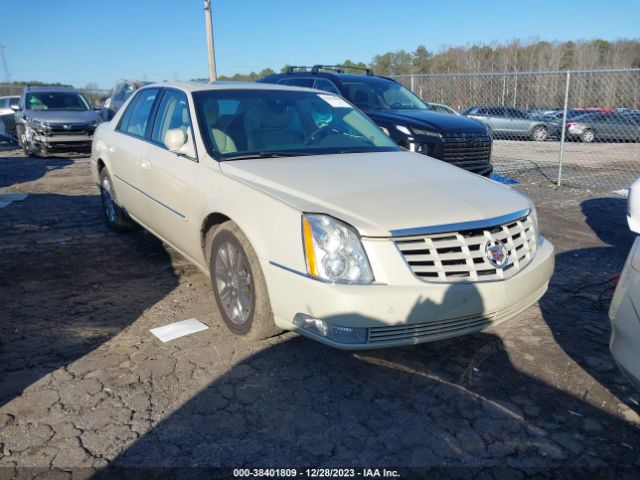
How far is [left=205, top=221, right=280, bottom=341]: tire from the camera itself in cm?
315

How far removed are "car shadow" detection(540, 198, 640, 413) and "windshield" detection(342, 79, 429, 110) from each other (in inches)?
137

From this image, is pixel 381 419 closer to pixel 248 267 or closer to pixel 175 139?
pixel 248 267

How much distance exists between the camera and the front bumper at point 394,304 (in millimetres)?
2678

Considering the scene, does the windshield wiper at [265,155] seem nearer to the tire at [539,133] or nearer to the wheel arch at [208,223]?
the wheel arch at [208,223]

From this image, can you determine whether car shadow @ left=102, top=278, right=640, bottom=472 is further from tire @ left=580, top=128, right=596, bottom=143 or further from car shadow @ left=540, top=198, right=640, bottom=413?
tire @ left=580, top=128, right=596, bottom=143

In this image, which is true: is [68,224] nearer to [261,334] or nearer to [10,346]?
[10,346]

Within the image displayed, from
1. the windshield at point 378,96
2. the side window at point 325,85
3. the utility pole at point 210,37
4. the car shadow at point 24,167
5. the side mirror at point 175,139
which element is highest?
the utility pole at point 210,37

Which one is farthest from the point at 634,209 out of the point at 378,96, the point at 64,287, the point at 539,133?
the point at 539,133

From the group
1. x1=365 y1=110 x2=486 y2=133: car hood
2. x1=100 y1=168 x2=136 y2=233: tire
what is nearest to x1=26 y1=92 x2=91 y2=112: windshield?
x1=100 y1=168 x2=136 y2=233: tire

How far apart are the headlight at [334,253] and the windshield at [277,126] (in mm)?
1231

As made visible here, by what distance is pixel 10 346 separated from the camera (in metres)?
3.42

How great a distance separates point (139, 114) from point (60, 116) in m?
9.40

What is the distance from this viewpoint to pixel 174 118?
442 centimetres

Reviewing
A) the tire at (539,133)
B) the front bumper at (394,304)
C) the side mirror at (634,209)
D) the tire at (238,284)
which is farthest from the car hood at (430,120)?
the tire at (539,133)
